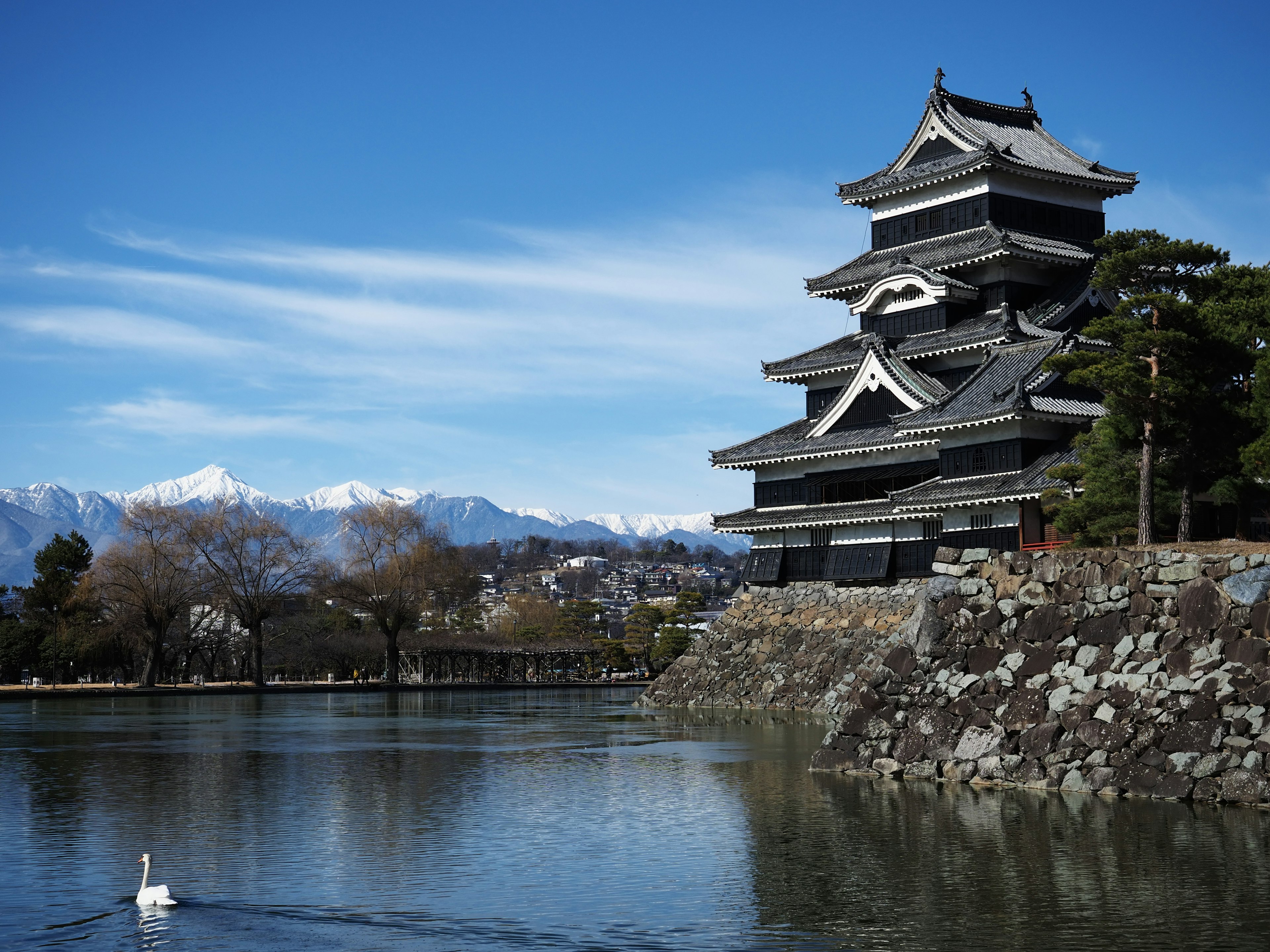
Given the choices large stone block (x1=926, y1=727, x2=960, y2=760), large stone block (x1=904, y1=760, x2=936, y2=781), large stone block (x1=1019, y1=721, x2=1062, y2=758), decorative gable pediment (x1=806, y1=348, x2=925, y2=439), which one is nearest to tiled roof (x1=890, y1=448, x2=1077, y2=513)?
decorative gable pediment (x1=806, y1=348, x2=925, y2=439)

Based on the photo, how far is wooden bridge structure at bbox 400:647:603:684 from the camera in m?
87.6

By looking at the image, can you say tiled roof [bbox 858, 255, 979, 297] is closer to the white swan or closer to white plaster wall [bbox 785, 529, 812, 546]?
white plaster wall [bbox 785, 529, 812, 546]

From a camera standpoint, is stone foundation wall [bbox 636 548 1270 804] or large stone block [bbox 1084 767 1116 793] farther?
large stone block [bbox 1084 767 1116 793]

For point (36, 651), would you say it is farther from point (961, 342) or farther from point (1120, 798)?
point (1120, 798)

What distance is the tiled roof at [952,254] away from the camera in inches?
2009

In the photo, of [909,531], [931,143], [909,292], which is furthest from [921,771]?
[931,143]

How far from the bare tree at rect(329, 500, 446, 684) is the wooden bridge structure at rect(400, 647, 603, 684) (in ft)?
10.00

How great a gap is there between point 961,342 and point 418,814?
33699 mm

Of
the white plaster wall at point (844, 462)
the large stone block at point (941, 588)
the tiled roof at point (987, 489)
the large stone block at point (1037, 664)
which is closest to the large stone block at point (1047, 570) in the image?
the large stone block at point (1037, 664)

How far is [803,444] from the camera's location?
53.8m

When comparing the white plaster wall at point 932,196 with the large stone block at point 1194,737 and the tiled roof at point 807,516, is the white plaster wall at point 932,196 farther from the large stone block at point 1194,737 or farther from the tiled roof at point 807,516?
the large stone block at point 1194,737

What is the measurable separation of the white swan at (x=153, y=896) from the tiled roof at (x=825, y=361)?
41266mm

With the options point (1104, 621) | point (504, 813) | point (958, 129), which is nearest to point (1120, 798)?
point (1104, 621)

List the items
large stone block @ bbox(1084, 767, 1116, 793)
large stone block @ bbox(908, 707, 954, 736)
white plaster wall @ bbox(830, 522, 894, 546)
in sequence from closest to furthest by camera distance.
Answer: large stone block @ bbox(1084, 767, 1116, 793) → large stone block @ bbox(908, 707, 954, 736) → white plaster wall @ bbox(830, 522, 894, 546)
